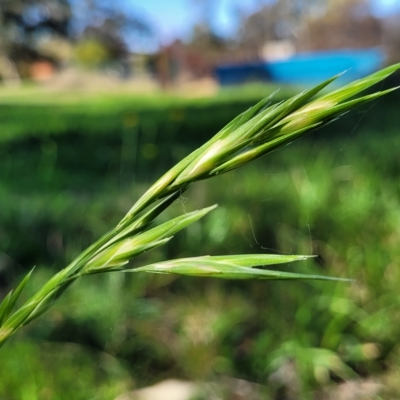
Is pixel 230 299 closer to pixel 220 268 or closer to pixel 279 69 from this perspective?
pixel 220 268

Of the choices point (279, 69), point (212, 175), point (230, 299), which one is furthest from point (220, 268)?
point (279, 69)

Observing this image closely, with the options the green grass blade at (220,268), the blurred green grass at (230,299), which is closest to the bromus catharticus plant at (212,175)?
the green grass blade at (220,268)

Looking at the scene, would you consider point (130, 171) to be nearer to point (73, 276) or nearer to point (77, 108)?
point (73, 276)

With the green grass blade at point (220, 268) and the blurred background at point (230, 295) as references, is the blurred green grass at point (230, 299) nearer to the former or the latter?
the blurred background at point (230, 295)

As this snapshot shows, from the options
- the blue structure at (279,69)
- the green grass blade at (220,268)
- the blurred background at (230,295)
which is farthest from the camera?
the blue structure at (279,69)

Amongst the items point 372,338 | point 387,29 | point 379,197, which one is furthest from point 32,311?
point 387,29

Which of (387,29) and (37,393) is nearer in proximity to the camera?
(37,393)

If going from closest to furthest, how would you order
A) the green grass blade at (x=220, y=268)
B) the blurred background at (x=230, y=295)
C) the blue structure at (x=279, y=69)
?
the green grass blade at (x=220, y=268), the blurred background at (x=230, y=295), the blue structure at (x=279, y=69)

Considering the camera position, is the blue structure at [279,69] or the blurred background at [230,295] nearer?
the blurred background at [230,295]
